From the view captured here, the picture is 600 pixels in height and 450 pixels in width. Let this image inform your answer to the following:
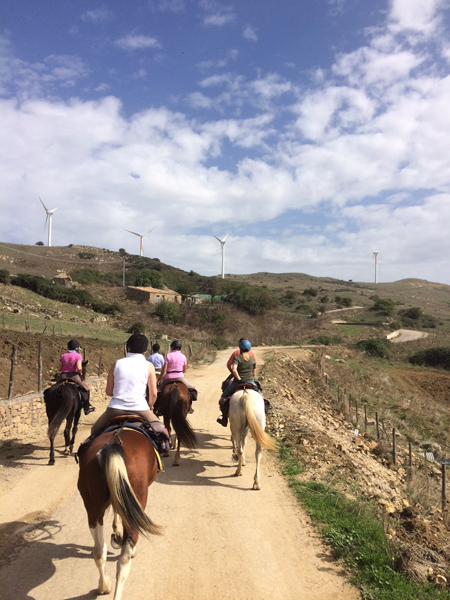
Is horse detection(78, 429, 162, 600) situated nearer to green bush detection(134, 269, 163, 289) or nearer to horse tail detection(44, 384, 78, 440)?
horse tail detection(44, 384, 78, 440)

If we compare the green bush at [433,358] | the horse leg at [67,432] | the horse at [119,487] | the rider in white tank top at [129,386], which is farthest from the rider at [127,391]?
the green bush at [433,358]

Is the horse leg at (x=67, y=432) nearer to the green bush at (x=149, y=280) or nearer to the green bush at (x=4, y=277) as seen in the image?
the green bush at (x=4, y=277)

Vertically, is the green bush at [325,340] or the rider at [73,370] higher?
the green bush at [325,340]

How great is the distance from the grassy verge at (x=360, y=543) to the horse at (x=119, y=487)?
2.55m

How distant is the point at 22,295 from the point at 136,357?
125 feet

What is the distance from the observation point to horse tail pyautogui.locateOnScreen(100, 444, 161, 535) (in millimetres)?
4027

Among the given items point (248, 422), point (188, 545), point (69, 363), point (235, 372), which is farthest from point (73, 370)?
point (188, 545)

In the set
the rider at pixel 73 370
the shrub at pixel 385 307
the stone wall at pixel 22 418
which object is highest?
the shrub at pixel 385 307

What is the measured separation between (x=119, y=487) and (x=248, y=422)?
396 cm

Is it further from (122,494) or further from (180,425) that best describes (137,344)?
(180,425)

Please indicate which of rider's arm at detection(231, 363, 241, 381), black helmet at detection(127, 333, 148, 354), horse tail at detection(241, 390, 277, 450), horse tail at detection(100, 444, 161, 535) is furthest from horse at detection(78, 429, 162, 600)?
rider's arm at detection(231, 363, 241, 381)

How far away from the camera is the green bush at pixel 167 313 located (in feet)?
163

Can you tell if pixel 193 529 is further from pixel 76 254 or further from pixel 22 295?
pixel 76 254

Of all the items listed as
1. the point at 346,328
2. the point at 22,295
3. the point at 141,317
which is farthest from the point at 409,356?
the point at 22,295
